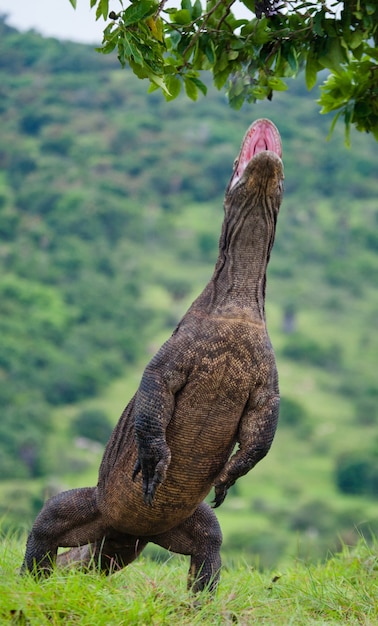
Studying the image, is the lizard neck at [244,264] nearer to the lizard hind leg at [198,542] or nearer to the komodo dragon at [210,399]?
the komodo dragon at [210,399]

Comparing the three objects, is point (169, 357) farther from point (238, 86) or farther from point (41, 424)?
point (41, 424)

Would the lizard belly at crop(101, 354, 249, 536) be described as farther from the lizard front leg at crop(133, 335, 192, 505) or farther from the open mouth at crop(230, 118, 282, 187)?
the open mouth at crop(230, 118, 282, 187)

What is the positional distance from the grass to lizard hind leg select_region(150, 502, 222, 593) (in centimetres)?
14

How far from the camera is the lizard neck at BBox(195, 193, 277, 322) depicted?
479 cm

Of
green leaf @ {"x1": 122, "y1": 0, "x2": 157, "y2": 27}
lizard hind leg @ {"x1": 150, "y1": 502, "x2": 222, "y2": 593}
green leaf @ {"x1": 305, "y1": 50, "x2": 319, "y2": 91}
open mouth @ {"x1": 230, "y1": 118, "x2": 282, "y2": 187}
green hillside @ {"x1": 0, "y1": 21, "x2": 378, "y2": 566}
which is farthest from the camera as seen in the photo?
green hillside @ {"x1": 0, "y1": 21, "x2": 378, "y2": 566}

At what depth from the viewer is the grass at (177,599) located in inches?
167

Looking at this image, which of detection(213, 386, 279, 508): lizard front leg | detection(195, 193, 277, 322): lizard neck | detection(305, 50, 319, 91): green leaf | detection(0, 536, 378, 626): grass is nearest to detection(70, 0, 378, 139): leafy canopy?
detection(305, 50, 319, 91): green leaf

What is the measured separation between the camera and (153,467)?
4.65m

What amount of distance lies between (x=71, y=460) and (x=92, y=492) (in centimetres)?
4594

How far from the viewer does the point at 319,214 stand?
77.4 m

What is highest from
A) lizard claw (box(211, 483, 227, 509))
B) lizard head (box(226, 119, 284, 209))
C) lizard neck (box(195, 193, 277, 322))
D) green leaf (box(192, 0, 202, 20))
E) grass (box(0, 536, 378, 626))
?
green leaf (box(192, 0, 202, 20))

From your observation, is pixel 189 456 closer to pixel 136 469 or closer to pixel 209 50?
pixel 136 469

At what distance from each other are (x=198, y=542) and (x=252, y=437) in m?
0.80

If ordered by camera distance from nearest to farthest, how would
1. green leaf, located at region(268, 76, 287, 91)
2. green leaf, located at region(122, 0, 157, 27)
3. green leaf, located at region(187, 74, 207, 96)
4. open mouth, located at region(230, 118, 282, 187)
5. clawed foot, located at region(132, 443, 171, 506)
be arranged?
1. clawed foot, located at region(132, 443, 171, 506)
2. green leaf, located at region(122, 0, 157, 27)
3. open mouth, located at region(230, 118, 282, 187)
4. green leaf, located at region(187, 74, 207, 96)
5. green leaf, located at region(268, 76, 287, 91)
